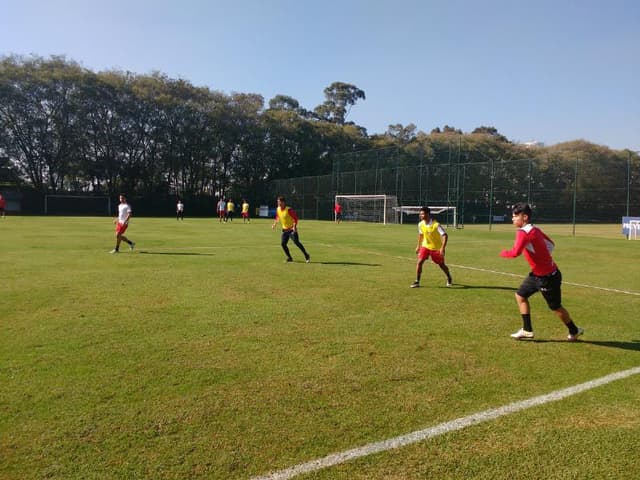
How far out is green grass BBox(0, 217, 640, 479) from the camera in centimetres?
350

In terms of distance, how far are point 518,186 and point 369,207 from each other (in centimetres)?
1360

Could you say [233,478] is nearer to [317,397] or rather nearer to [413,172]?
[317,397]

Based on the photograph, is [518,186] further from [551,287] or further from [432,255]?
[551,287]

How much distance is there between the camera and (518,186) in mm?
42219

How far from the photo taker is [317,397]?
14.9 ft

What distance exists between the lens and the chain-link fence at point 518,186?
39875mm

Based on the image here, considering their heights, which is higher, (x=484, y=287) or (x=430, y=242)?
(x=430, y=242)

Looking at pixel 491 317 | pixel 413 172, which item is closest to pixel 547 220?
pixel 413 172

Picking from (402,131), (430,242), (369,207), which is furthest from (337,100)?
(430,242)

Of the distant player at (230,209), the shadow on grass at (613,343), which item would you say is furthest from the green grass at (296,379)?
the distant player at (230,209)

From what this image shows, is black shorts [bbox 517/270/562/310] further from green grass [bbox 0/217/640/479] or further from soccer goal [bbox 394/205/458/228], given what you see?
soccer goal [bbox 394/205/458/228]

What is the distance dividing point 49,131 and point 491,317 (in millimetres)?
58688

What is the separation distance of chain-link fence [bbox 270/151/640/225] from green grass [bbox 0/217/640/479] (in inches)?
1236

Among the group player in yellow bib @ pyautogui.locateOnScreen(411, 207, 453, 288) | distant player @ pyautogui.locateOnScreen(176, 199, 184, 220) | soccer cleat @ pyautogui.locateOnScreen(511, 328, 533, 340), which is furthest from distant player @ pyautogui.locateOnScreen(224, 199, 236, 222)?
soccer cleat @ pyautogui.locateOnScreen(511, 328, 533, 340)
